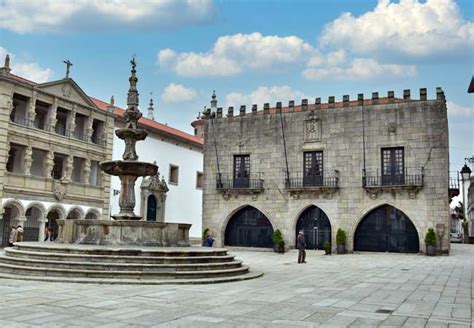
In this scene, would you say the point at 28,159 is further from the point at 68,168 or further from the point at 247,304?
the point at 247,304

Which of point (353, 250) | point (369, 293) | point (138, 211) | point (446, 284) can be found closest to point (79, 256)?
point (369, 293)

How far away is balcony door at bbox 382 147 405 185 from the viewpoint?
2638 cm

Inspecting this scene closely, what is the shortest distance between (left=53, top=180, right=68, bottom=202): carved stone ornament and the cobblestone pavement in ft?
65.8

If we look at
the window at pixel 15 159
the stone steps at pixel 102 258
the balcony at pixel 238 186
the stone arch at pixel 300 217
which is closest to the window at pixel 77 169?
the window at pixel 15 159

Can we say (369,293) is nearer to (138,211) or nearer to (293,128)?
(293,128)

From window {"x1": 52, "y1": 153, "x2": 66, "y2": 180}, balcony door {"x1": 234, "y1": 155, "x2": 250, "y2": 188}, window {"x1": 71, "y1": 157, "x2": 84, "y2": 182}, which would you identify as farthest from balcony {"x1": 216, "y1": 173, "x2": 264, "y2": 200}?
window {"x1": 52, "y1": 153, "x2": 66, "y2": 180}

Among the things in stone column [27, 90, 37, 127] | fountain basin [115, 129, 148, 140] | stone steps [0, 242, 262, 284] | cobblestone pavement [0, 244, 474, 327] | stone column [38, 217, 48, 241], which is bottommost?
cobblestone pavement [0, 244, 474, 327]

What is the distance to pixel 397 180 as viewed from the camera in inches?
1038

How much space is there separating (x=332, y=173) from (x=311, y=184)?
1.33 meters

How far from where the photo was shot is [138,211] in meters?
36.1

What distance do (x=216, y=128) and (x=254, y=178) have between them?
13.6 feet

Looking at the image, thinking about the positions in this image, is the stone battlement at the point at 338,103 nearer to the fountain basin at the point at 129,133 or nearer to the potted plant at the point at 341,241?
the potted plant at the point at 341,241

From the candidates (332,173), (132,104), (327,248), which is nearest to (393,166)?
(332,173)

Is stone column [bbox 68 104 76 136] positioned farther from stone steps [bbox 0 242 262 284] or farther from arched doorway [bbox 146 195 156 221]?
stone steps [bbox 0 242 262 284]
